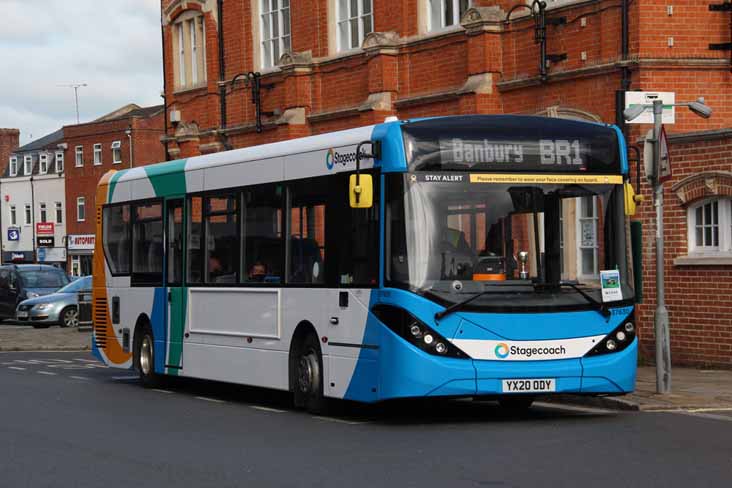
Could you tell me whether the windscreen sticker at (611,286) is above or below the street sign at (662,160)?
below

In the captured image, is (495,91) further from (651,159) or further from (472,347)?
(472,347)

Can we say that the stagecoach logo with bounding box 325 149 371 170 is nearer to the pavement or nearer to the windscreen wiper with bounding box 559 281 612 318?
the windscreen wiper with bounding box 559 281 612 318

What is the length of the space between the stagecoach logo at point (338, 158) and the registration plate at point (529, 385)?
101 inches

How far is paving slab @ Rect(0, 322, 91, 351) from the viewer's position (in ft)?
103

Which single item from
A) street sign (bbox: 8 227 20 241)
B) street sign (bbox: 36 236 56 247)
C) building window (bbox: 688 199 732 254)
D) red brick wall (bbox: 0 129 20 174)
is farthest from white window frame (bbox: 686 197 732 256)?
red brick wall (bbox: 0 129 20 174)

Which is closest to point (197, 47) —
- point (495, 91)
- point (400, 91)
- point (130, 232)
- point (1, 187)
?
point (400, 91)

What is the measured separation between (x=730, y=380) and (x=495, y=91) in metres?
8.21

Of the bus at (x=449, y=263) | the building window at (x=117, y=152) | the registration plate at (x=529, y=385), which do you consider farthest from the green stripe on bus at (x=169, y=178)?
the building window at (x=117, y=152)

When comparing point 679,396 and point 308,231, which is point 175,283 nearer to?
point 308,231

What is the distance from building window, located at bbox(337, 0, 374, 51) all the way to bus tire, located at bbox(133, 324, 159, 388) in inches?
398

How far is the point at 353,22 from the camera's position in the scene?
28625 mm

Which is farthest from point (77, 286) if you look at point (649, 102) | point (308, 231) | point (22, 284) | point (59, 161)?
point (59, 161)

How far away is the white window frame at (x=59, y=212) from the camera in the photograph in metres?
87.9

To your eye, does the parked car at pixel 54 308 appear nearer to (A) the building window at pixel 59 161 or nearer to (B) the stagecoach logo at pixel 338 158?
(B) the stagecoach logo at pixel 338 158
